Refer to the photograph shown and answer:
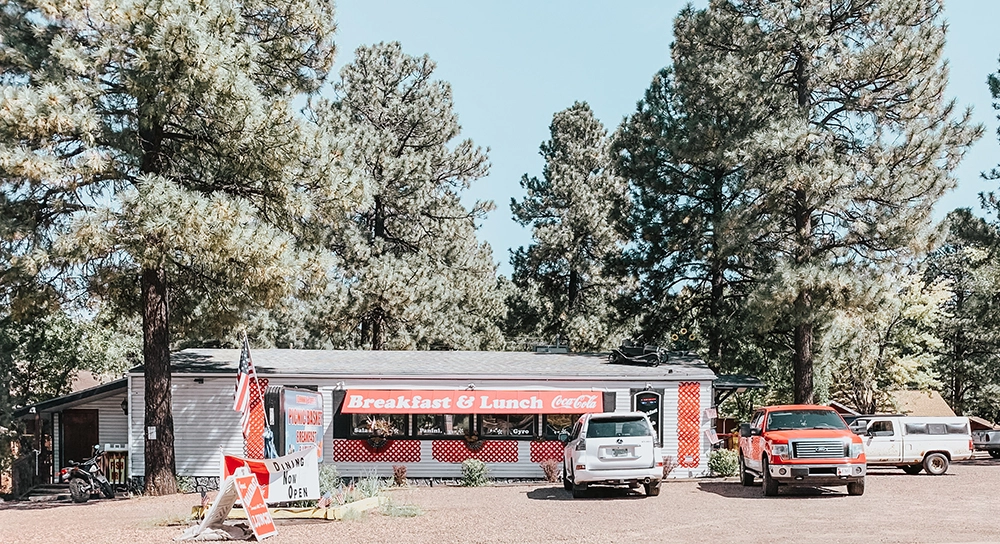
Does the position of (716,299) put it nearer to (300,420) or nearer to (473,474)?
(473,474)

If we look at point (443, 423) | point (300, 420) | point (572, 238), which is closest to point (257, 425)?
point (443, 423)

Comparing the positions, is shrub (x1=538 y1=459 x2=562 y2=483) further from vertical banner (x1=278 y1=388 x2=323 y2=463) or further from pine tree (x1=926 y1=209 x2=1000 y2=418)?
pine tree (x1=926 y1=209 x2=1000 y2=418)

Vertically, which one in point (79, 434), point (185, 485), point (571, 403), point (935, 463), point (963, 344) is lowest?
point (935, 463)

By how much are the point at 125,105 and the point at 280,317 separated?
20.5m

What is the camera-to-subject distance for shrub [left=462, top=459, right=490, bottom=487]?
945 inches

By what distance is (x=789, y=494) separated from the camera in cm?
2030

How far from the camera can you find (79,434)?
89.5 feet

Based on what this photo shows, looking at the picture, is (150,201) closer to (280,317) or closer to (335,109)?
(335,109)

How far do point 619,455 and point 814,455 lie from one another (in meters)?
3.78

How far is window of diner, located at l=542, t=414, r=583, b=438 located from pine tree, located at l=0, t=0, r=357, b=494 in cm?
753

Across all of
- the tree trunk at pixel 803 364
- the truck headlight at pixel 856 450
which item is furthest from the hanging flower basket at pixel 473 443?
the tree trunk at pixel 803 364

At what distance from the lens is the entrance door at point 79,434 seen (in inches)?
1059

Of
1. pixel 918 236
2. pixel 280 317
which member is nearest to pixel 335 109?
pixel 280 317

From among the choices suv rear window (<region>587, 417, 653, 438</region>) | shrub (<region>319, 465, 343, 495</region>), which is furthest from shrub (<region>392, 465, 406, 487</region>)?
suv rear window (<region>587, 417, 653, 438</region>)
